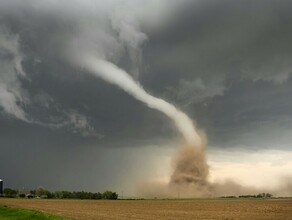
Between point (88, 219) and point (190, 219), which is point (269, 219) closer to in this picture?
point (190, 219)

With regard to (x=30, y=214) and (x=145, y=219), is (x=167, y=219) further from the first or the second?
(x=30, y=214)

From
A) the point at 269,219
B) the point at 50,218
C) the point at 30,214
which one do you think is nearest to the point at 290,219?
the point at 269,219

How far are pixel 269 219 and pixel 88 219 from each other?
30.1 metres

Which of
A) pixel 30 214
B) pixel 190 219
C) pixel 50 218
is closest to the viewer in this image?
pixel 50 218

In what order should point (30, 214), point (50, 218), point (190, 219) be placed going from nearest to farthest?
point (50, 218) < point (190, 219) < point (30, 214)

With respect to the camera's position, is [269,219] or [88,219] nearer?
[88,219]

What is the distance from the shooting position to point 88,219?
62594 millimetres

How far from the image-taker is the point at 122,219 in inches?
2530

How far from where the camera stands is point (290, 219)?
64.0 meters

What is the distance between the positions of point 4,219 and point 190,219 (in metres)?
30.7

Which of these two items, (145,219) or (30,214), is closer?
(145,219)

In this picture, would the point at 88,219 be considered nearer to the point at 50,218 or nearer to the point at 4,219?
the point at 50,218

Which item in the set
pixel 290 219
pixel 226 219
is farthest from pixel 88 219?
pixel 290 219

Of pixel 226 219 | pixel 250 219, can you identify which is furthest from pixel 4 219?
pixel 250 219
